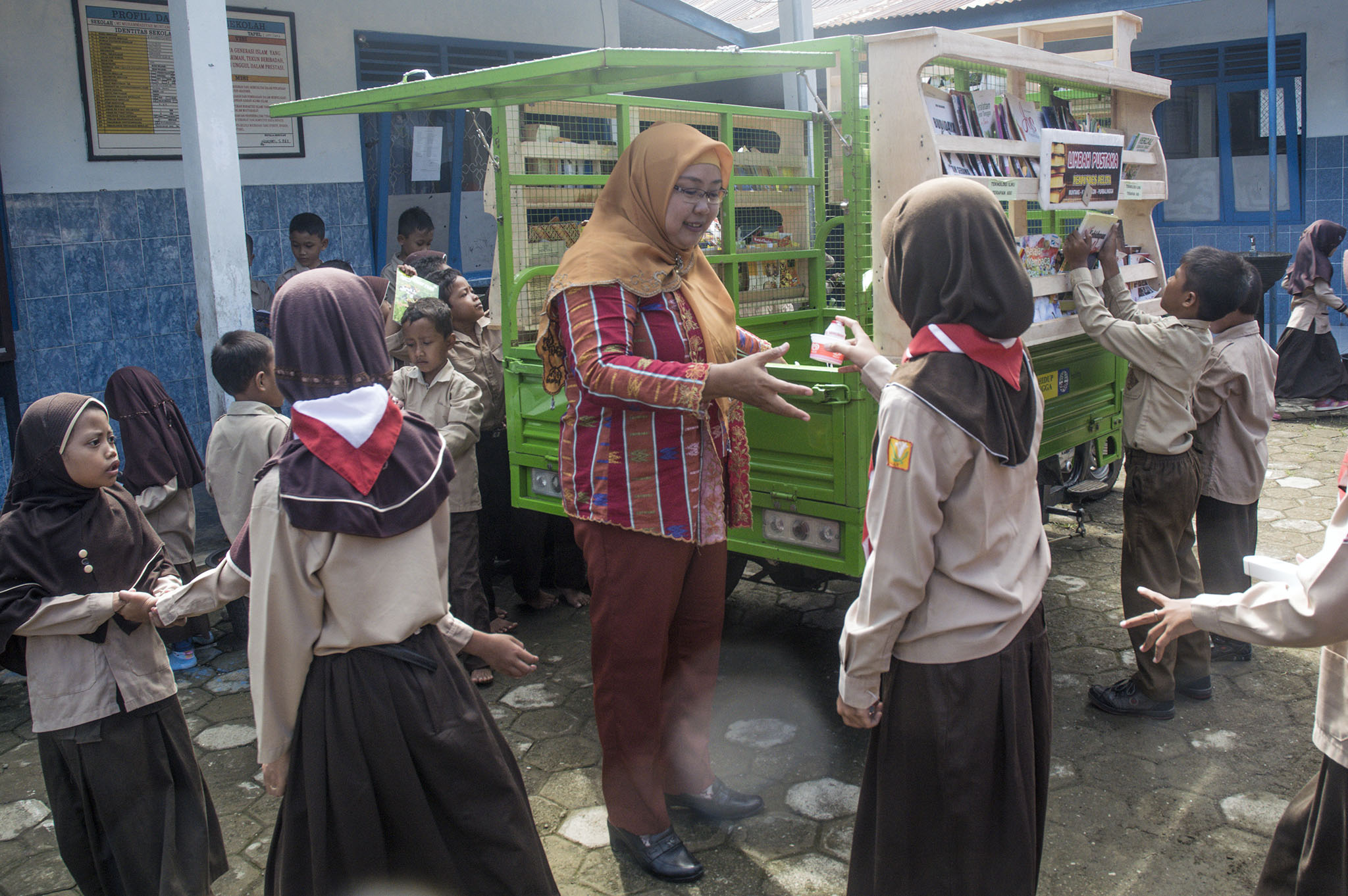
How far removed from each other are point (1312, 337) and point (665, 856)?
8210mm

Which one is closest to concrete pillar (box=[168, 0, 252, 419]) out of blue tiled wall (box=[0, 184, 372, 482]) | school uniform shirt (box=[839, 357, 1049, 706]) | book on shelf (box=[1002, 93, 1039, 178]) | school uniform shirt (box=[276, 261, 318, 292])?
school uniform shirt (box=[276, 261, 318, 292])

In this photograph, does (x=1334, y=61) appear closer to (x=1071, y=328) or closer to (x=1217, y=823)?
(x=1071, y=328)

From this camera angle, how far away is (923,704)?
2.11 meters

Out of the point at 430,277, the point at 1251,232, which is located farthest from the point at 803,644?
the point at 1251,232

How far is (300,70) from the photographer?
684cm

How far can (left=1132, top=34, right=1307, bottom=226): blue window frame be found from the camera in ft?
34.7

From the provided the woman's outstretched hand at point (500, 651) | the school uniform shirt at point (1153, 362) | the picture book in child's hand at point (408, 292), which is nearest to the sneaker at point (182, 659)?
the picture book in child's hand at point (408, 292)

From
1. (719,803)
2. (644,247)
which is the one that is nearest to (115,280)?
(644,247)

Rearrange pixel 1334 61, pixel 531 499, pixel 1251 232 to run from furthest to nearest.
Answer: pixel 1251 232 → pixel 1334 61 → pixel 531 499

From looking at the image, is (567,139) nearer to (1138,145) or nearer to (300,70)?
(1138,145)

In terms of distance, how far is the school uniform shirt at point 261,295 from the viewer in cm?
625

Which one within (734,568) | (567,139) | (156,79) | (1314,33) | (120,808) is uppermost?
(1314,33)

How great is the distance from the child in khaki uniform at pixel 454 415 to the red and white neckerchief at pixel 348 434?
6.66 feet

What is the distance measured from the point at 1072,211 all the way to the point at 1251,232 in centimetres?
760
